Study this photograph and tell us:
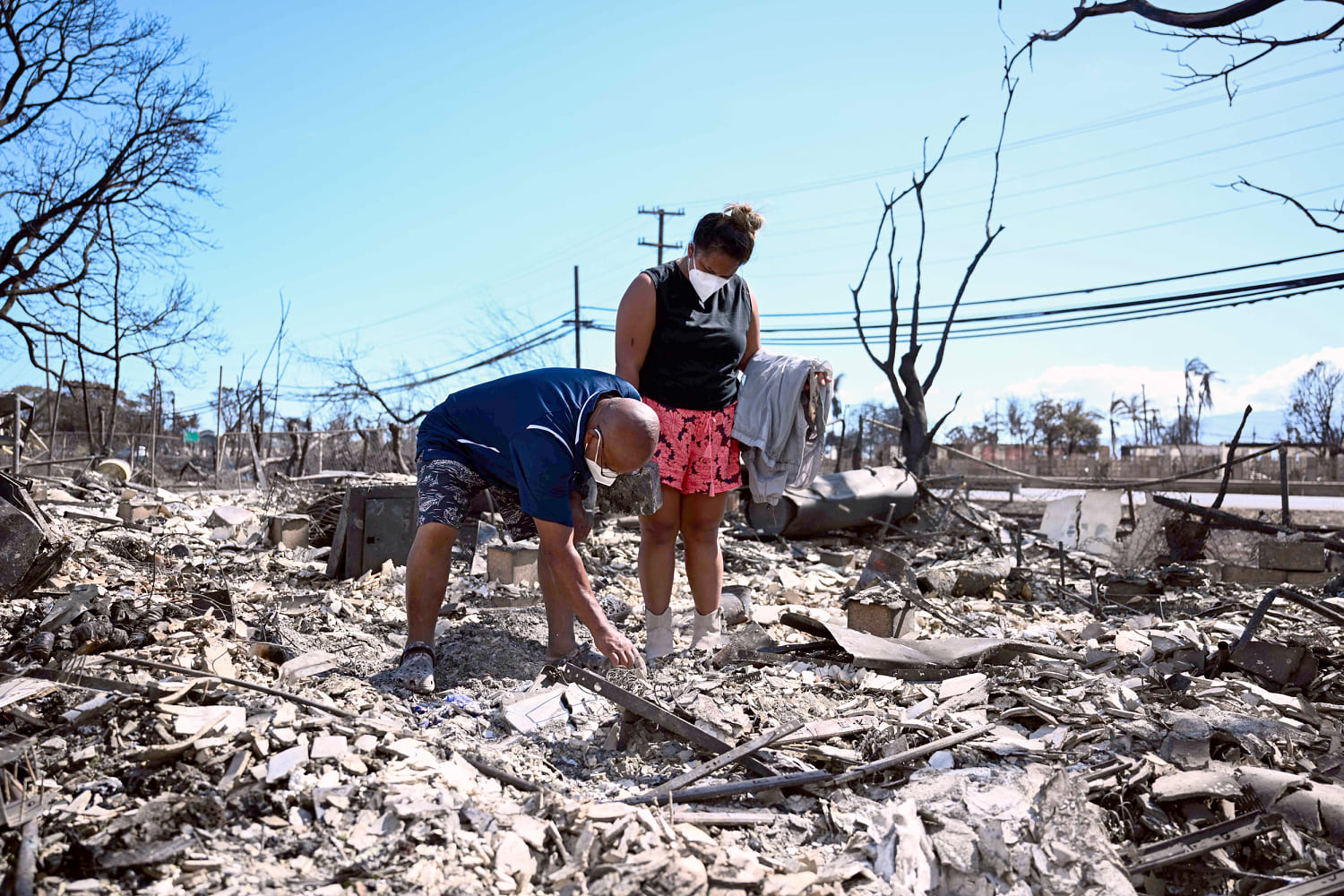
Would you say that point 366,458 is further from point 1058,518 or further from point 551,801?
point 551,801

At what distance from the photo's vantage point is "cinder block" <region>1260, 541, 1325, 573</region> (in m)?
6.45

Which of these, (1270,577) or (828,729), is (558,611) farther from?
(1270,577)

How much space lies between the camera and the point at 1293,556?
6520mm

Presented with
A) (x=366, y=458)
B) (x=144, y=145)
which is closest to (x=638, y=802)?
(x=366, y=458)

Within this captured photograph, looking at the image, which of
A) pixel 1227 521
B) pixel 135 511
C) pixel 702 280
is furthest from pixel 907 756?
pixel 135 511

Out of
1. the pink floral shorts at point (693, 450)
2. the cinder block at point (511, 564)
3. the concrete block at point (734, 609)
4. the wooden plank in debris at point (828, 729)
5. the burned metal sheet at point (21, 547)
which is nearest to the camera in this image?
the wooden plank in debris at point (828, 729)

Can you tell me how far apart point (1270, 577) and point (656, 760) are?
6126mm

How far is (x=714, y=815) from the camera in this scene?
2.13 meters

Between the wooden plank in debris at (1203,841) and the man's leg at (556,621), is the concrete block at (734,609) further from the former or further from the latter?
the wooden plank in debris at (1203,841)

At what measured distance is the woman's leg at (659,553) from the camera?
3502 millimetres

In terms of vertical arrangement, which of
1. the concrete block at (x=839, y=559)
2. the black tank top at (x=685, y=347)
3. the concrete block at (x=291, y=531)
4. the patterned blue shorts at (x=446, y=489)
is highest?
the black tank top at (x=685, y=347)

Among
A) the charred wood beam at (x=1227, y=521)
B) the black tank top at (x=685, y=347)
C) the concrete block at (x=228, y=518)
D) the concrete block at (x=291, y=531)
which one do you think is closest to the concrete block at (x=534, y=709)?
the black tank top at (x=685, y=347)

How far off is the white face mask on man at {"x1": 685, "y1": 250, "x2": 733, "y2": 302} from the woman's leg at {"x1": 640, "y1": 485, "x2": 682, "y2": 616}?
2.66ft

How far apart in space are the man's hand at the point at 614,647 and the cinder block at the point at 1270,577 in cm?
573
